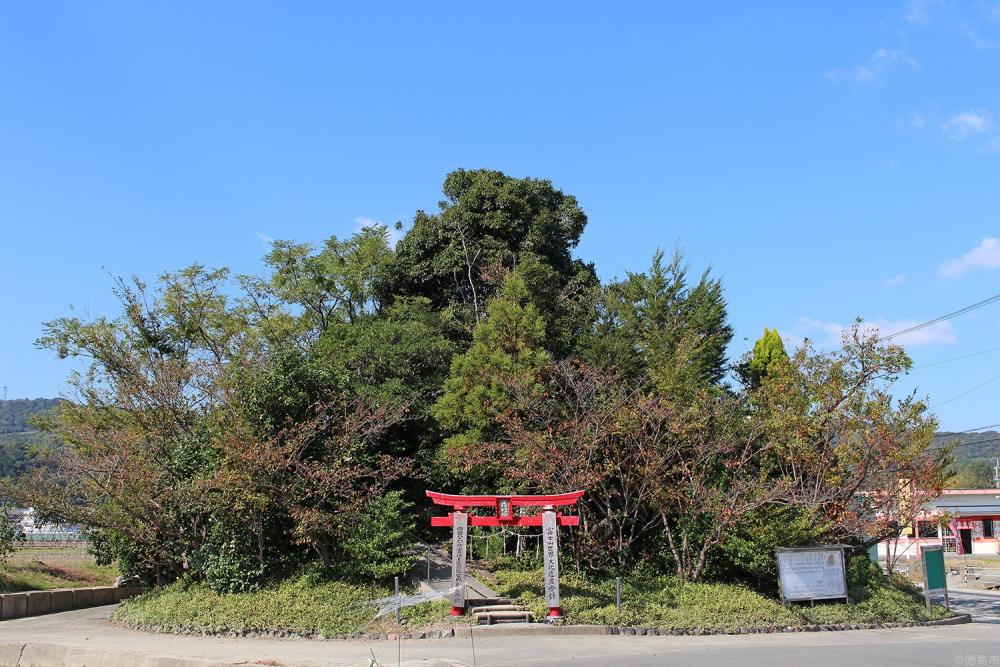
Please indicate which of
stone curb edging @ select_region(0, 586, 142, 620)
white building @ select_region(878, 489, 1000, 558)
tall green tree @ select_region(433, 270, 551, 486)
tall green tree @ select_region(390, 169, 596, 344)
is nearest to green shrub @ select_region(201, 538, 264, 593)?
stone curb edging @ select_region(0, 586, 142, 620)

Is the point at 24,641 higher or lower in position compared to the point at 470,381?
lower

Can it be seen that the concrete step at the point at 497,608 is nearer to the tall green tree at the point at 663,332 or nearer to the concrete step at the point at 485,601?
the concrete step at the point at 485,601

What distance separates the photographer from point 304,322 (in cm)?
2798

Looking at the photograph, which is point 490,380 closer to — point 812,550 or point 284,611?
point 284,611

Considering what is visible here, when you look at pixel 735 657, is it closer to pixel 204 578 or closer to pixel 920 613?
pixel 920 613

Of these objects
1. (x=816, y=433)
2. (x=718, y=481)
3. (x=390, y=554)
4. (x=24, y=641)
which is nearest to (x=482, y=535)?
(x=390, y=554)

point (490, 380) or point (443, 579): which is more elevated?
point (490, 380)

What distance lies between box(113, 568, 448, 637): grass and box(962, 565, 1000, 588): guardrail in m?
27.2

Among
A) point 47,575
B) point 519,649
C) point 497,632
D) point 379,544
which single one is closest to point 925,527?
point 497,632

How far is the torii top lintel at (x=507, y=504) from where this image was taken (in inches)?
657

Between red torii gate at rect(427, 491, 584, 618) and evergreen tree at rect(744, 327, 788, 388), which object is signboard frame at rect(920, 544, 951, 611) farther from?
evergreen tree at rect(744, 327, 788, 388)

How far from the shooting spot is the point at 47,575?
23016 mm

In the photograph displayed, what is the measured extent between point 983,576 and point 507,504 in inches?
1188

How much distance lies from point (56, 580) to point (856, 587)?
22.5m
